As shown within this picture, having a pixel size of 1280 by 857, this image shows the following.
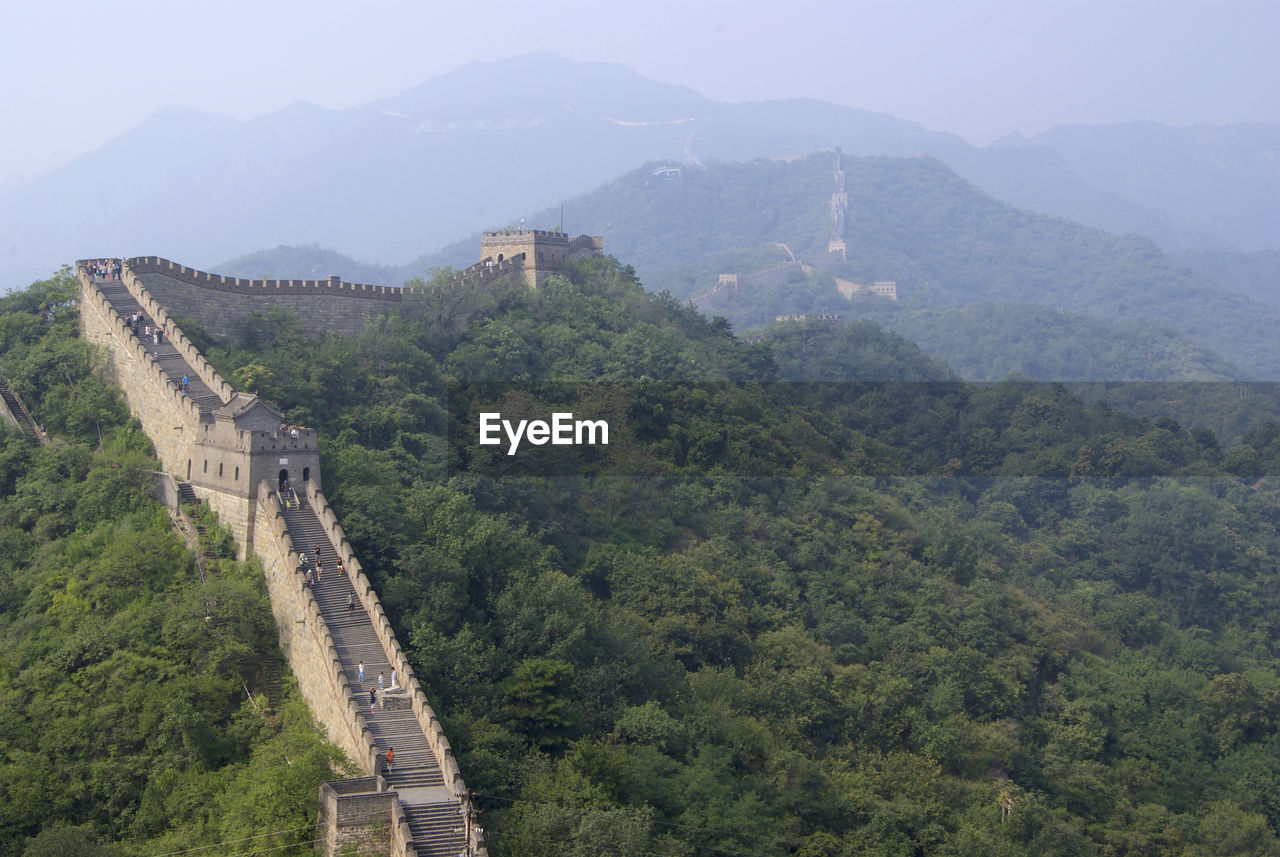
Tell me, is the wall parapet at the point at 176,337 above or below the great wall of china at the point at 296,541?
above

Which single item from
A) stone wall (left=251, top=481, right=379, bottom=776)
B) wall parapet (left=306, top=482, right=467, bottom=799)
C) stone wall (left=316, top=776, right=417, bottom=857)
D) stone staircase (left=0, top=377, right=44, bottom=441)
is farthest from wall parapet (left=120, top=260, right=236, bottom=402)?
stone wall (left=316, top=776, right=417, bottom=857)

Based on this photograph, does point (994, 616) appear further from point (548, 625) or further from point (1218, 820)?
point (548, 625)

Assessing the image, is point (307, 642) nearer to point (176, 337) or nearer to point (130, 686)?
point (130, 686)

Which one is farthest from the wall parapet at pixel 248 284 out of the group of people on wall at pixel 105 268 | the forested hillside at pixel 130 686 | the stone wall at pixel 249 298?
Answer: the forested hillside at pixel 130 686

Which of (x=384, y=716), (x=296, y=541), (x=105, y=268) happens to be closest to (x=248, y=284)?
(x=105, y=268)

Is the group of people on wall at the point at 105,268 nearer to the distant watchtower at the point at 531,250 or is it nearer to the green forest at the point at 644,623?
the green forest at the point at 644,623
